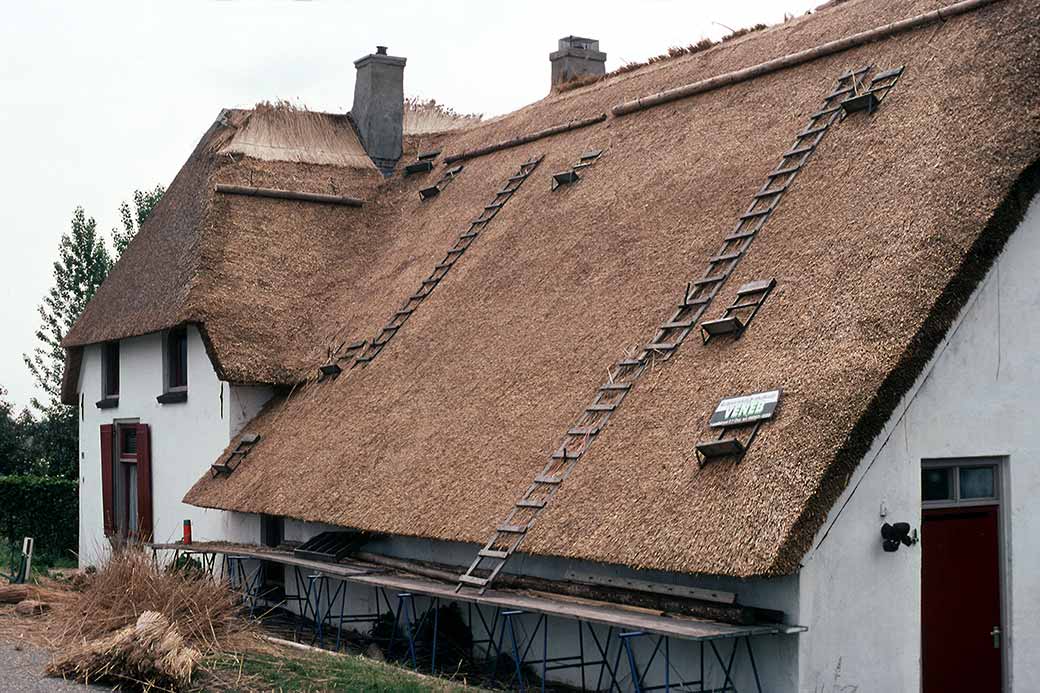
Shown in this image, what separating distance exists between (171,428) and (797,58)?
33.8 ft

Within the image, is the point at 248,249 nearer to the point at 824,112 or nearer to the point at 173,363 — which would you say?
the point at 173,363

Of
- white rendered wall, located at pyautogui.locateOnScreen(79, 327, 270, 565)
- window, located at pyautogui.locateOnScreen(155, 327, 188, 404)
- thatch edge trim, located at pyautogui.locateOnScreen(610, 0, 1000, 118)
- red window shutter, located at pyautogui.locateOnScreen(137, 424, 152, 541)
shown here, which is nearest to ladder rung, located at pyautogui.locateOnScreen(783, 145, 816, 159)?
thatch edge trim, located at pyautogui.locateOnScreen(610, 0, 1000, 118)

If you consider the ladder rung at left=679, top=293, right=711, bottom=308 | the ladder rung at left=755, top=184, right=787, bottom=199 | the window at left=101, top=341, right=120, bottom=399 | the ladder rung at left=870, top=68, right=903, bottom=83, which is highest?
the ladder rung at left=870, top=68, right=903, bottom=83

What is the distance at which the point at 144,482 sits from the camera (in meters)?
19.8

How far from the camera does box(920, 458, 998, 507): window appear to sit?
1017 cm

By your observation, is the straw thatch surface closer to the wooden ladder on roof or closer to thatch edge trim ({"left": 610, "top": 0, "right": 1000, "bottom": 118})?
the wooden ladder on roof

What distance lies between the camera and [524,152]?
18609 mm

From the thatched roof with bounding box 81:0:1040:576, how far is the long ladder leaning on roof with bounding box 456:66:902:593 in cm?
18

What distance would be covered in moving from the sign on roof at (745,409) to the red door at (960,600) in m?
1.58

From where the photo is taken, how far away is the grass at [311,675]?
34.6 ft

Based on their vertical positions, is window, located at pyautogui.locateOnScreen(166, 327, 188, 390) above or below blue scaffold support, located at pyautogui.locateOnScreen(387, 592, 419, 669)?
above

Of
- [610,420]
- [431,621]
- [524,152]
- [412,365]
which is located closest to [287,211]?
[524,152]

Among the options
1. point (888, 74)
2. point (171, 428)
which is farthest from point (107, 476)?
point (888, 74)

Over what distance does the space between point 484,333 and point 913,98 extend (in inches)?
201
